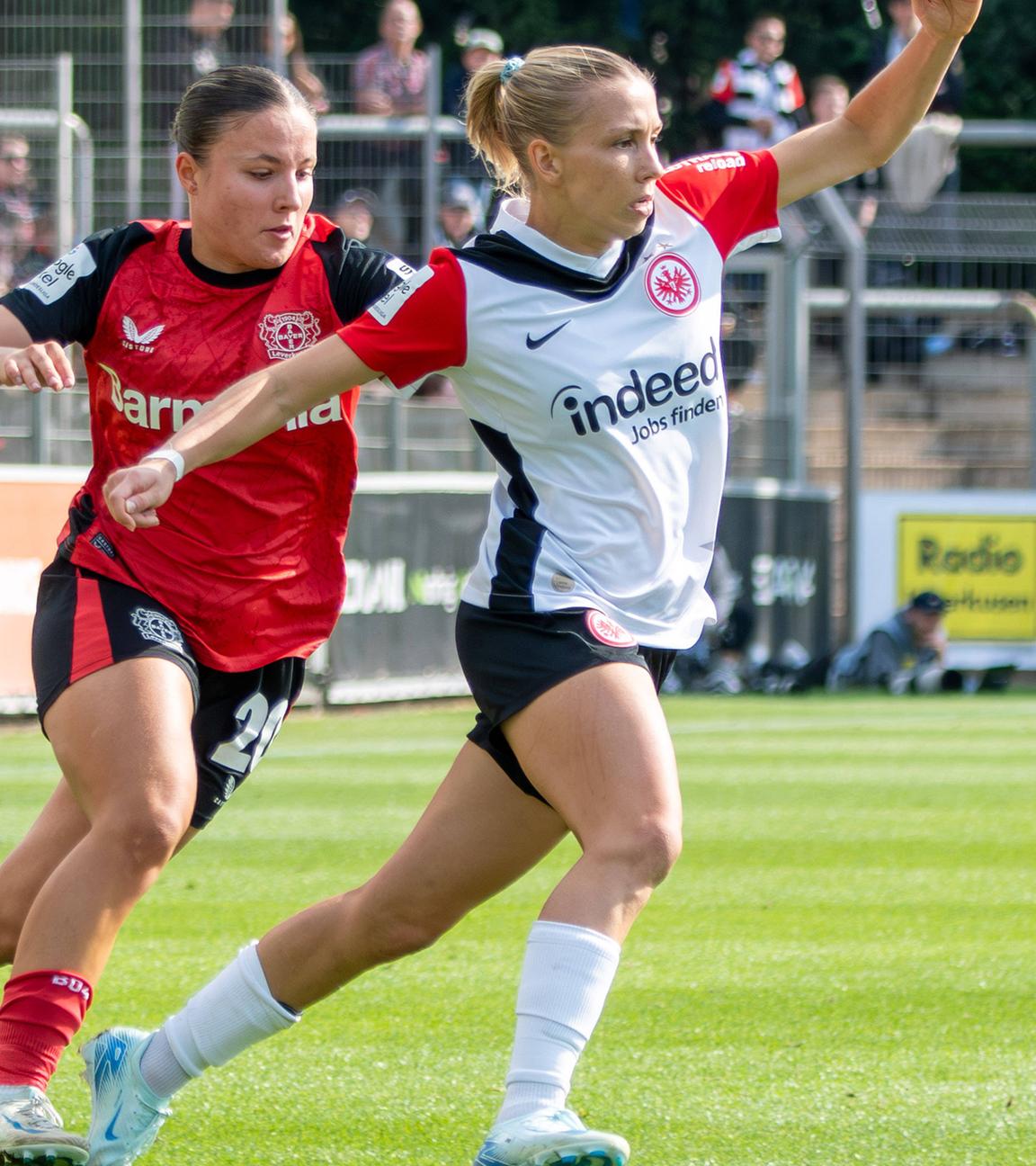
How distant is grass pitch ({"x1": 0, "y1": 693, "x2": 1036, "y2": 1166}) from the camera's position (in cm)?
435

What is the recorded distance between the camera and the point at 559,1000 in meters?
3.52

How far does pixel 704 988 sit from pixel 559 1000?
7.94 feet

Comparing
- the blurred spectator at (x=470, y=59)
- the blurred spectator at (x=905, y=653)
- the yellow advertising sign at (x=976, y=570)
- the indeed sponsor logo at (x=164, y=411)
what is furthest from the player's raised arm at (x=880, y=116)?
the yellow advertising sign at (x=976, y=570)

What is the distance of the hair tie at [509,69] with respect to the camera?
4.05 meters

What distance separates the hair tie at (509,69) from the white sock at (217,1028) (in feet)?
5.85

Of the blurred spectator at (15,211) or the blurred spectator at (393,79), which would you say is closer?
the blurred spectator at (15,211)

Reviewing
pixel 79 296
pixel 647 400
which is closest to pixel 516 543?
pixel 647 400

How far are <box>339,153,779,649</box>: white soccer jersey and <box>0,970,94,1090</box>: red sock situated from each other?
1.10 meters

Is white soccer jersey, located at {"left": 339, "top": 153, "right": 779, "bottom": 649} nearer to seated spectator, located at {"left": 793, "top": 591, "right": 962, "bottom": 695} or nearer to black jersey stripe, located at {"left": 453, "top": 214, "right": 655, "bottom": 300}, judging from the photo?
black jersey stripe, located at {"left": 453, "top": 214, "right": 655, "bottom": 300}

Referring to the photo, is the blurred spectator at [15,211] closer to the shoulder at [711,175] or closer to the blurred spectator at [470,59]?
the blurred spectator at [470,59]

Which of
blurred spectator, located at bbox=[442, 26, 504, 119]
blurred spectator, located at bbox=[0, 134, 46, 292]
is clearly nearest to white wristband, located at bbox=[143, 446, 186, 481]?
blurred spectator, located at bbox=[0, 134, 46, 292]

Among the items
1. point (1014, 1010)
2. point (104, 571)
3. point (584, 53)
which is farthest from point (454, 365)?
point (1014, 1010)

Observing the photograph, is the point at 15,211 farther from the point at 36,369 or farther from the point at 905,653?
the point at 36,369

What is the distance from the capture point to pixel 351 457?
4.62 metres
